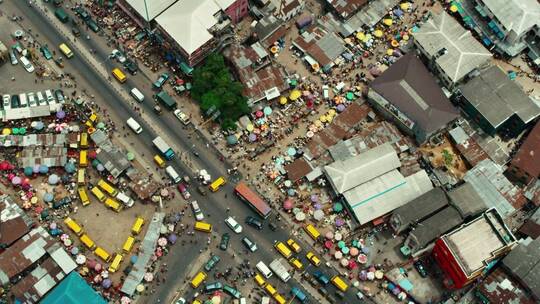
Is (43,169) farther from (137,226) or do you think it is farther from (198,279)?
(198,279)

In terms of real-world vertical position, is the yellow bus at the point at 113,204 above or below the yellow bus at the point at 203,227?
above

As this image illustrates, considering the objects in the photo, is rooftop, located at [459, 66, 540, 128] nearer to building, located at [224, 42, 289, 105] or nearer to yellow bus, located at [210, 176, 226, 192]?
building, located at [224, 42, 289, 105]

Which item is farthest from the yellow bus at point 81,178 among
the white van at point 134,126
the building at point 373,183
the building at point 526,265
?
the building at point 526,265

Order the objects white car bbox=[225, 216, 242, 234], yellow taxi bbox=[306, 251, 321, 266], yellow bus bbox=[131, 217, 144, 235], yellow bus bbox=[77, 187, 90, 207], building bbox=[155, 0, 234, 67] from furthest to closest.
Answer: building bbox=[155, 0, 234, 67]
yellow bus bbox=[77, 187, 90, 207]
white car bbox=[225, 216, 242, 234]
yellow bus bbox=[131, 217, 144, 235]
yellow taxi bbox=[306, 251, 321, 266]

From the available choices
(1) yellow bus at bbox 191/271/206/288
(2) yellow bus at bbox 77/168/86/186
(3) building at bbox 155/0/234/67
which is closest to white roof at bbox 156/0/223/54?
(3) building at bbox 155/0/234/67

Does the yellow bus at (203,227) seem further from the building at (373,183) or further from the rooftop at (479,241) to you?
the rooftop at (479,241)

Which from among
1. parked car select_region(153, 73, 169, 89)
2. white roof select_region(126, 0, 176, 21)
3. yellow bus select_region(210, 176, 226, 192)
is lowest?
yellow bus select_region(210, 176, 226, 192)

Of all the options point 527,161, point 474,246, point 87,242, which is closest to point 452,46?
point 527,161

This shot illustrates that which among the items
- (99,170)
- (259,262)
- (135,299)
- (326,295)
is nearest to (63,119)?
(99,170)
